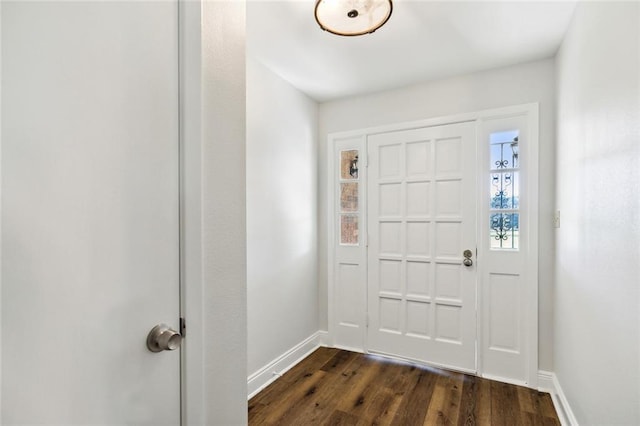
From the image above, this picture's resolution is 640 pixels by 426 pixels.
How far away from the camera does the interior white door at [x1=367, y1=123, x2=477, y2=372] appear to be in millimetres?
2604

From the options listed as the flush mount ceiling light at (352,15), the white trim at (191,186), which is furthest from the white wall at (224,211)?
the flush mount ceiling light at (352,15)

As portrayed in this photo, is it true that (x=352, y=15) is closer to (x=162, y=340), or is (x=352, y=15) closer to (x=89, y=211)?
(x=89, y=211)

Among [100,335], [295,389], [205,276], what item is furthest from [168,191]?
[295,389]

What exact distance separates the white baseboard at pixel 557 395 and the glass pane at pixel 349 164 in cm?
220

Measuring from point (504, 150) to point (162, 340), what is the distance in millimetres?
2663

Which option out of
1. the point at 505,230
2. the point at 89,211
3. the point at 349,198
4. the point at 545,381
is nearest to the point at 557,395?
the point at 545,381

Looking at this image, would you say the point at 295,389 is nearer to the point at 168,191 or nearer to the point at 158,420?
the point at 158,420

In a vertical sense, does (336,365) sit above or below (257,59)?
below

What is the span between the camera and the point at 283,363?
8.59 feet

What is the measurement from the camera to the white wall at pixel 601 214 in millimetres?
1085

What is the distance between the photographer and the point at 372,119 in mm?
2992

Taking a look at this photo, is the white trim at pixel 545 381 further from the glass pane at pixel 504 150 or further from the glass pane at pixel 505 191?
the glass pane at pixel 504 150

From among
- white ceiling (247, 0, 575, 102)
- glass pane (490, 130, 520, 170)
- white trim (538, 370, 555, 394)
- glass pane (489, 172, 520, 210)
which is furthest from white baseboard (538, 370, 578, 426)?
white ceiling (247, 0, 575, 102)

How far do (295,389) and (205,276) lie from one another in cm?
192
